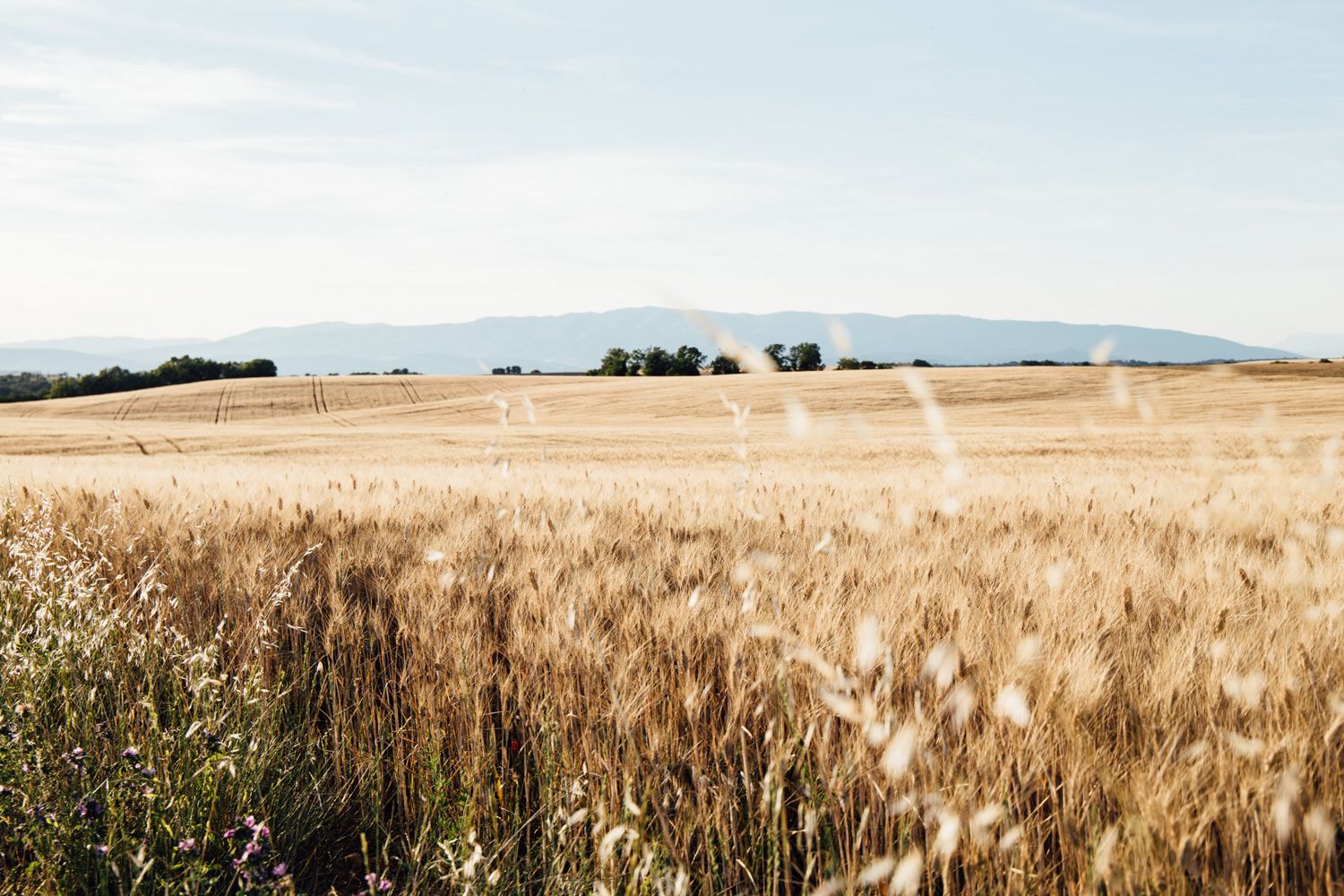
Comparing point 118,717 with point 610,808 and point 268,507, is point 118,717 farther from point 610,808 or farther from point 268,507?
point 268,507

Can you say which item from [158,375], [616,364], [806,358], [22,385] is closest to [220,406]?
[158,375]

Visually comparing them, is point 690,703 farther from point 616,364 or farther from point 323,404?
point 616,364

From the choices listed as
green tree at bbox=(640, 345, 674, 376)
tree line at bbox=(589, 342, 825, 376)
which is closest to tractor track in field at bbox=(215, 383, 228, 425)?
tree line at bbox=(589, 342, 825, 376)

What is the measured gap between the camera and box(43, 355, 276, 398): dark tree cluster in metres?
80.9

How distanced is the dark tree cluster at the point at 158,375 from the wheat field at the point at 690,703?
Answer: 90.2 metres

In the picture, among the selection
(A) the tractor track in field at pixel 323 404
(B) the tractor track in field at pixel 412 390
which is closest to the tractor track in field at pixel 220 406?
(A) the tractor track in field at pixel 323 404

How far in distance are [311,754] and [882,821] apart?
4.59 ft

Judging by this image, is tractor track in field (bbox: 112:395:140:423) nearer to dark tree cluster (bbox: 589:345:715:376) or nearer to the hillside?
the hillside

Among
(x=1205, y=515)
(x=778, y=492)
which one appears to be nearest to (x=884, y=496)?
(x=778, y=492)

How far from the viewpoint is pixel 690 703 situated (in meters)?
1.77

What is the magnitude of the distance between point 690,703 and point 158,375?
105849mm

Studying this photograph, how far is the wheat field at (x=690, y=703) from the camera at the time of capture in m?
1.44

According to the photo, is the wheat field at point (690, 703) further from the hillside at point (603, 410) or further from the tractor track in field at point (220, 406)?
the tractor track in field at point (220, 406)

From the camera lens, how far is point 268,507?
4238 millimetres
